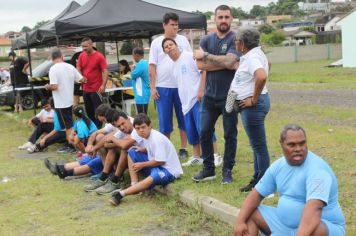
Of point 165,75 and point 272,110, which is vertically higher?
point 165,75

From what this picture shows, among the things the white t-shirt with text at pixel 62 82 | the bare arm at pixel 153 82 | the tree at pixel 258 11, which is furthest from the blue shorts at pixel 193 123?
the tree at pixel 258 11

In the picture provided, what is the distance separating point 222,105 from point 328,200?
2.42 m

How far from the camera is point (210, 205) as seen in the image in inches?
206

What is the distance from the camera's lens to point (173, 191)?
19.4 feet

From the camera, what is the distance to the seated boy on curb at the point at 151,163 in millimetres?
5883

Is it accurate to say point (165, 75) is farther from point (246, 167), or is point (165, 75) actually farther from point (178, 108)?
point (246, 167)

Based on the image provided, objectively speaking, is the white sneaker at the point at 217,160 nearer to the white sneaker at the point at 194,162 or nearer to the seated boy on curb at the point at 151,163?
the white sneaker at the point at 194,162

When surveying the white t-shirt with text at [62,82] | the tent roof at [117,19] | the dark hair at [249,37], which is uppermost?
the tent roof at [117,19]

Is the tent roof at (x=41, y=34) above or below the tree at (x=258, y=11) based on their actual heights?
below

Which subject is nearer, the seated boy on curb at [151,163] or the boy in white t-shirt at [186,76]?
the seated boy on curb at [151,163]

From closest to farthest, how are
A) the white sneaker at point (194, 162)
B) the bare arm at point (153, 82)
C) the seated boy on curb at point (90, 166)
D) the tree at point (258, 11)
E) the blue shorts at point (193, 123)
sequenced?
the blue shorts at point (193, 123), the white sneaker at point (194, 162), the seated boy on curb at point (90, 166), the bare arm at point (153, 82), the tree at point (258, 11)

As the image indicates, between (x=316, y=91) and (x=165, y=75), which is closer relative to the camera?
(x=165, y=75)

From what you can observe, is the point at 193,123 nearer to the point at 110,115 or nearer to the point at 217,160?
the point at 217,160

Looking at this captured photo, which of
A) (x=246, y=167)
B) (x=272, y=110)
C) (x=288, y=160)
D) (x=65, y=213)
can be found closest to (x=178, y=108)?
(x=246, y=167)
